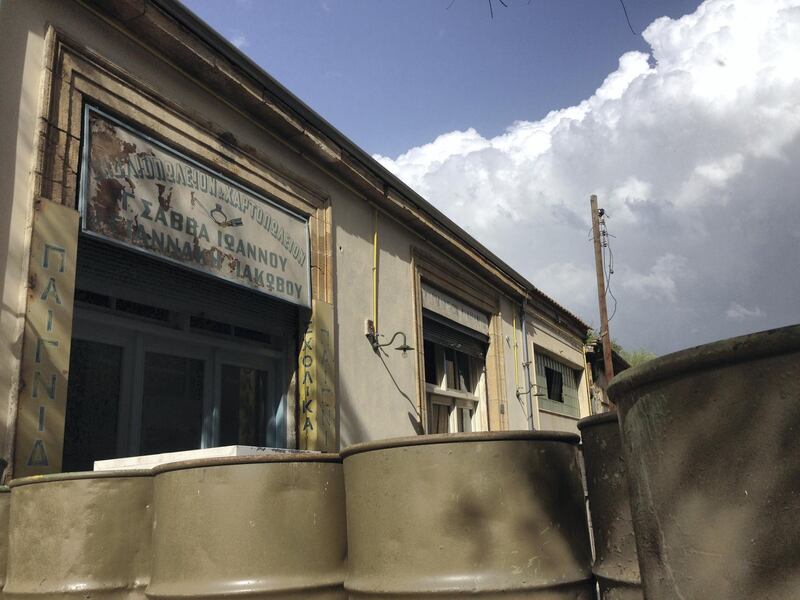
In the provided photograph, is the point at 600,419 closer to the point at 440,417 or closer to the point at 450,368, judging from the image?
the point at 440,417

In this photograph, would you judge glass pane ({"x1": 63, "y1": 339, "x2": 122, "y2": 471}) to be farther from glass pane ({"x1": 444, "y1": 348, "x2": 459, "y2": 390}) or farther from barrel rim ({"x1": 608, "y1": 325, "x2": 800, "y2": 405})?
glass pane ({"x1": 444, "y1": 348, "x2": 459, "y2": 390})

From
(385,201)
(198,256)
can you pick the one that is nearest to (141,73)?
(198,256)

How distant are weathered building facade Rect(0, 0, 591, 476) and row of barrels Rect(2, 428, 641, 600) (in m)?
1.83

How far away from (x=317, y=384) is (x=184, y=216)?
211cm

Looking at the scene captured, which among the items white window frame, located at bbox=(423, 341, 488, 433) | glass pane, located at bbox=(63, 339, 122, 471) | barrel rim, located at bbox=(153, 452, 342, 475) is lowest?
barrel rim, located at bbox=(153, 452, 342, 475)

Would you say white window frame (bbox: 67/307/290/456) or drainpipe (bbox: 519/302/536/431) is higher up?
drainpipe (bbox: 519/302/536/431)

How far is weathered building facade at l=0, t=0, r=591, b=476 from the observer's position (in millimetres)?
4426

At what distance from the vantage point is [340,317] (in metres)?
7.55

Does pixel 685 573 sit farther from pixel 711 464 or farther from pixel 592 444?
pixel 592 444

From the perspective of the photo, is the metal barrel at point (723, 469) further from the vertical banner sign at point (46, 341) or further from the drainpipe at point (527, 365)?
the drainpipe at point (527, 365)

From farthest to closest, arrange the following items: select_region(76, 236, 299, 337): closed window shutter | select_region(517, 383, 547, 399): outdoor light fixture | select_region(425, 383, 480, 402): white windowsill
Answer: select_region(517, 383, 547, 399): outdoor light fixture
select_region(425, 383, 480, 402): white windowsill
select_region(76, 236, 299, 337): closed window shutter

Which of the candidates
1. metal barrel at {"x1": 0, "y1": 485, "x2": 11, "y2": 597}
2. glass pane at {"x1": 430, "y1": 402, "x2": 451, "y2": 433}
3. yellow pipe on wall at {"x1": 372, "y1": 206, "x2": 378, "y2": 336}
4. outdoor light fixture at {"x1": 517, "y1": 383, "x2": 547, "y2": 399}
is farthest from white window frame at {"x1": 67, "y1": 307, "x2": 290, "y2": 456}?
outdoor light fixture at {"x1": 517, "y1": 383, "x2": 547, "y2": 399}

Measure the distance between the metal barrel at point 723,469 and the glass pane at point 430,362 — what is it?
26.9 feet

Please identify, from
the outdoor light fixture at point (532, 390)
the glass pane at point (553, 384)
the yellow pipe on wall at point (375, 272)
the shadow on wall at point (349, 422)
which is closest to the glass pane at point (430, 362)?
the yellow pipe on wall at point (375, 272)
